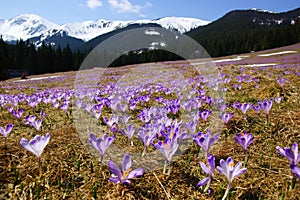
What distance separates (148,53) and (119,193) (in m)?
65.7

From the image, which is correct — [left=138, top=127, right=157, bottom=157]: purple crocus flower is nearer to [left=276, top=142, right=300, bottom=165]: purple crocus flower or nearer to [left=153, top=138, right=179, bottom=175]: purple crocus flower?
Answer: [left=153, top=138, right=179, bottom=175]: purple crocus flower

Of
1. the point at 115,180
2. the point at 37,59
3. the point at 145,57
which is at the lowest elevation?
the point at 115,180

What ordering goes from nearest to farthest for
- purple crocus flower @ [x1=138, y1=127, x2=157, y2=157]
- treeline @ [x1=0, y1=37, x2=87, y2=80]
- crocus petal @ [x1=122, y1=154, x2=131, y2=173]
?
crocus petal @ [x1=122, y1=154, x2=131, y2=173]
purple crocus flower @ [x1=138, y1=127, x2=157, y2=157]
treeline @ [x1=0, y1=37, x2=87, y2=80]

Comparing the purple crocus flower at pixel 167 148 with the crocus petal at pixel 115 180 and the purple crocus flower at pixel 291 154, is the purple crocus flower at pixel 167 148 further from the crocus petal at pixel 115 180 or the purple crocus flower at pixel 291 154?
the purple crocus flower at pixel 291 154

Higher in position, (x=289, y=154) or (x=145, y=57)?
A: (x=145, y=57)

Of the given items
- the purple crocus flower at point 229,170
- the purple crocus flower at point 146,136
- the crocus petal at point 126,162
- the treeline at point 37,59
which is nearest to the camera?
the purple crocus flower at point 229,170

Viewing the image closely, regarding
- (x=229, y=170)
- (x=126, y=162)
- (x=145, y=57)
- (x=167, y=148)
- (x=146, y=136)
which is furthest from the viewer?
(x=145, y=57)

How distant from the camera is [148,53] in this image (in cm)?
6575

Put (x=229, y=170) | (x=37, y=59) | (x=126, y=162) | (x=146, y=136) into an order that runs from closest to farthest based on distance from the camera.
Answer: (x=229, y=170)
(x=126, y=162)
(x=146, y=136)
(x=37, y=59)

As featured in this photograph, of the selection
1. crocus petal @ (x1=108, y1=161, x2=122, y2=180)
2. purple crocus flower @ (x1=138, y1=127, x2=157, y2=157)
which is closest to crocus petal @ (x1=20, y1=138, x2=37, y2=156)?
crocus petal @ (x1=108, y1=161, x2=122, y2=180)

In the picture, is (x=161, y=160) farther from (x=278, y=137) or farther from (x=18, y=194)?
(x=278, y=137)

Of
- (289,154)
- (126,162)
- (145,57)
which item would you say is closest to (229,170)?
(289,154)

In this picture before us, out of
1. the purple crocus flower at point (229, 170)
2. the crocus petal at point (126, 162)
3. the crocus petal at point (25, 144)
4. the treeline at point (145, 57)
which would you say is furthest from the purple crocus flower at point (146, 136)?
the treeline at point (145, 57)

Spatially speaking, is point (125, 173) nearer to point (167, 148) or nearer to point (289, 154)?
point (167, 148)
